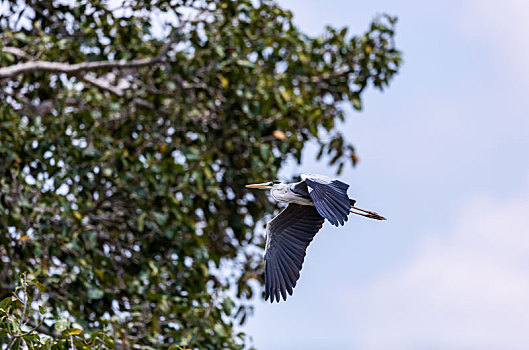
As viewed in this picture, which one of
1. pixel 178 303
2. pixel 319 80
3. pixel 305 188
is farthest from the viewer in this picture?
pixel 319 80

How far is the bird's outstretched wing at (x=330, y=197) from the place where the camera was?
4508mm

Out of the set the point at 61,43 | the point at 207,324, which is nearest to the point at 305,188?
the point at 207,324

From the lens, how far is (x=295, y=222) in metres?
5.45

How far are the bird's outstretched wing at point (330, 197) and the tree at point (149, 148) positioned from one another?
1833mm

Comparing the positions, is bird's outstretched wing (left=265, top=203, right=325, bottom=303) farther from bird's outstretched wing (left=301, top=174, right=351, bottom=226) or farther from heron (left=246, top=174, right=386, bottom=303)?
bird's outstretched wing (left=301, top=174, right=351, bottom=226)

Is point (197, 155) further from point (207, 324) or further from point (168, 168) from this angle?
point (207, 324)

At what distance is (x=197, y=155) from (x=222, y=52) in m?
0.83

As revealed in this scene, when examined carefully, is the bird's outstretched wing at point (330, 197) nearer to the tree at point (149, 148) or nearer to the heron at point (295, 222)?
the heron at point (295, 222)

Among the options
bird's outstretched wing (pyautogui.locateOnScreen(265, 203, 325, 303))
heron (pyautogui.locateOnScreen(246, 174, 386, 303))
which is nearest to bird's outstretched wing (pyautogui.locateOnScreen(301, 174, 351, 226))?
heron (pyautogui.locateOnScreen(246, 174, 386, 303))

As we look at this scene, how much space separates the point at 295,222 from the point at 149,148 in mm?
2077

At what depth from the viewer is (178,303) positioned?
21.7ft

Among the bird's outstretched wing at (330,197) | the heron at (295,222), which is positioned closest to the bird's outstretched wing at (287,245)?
the heron at (295,222)

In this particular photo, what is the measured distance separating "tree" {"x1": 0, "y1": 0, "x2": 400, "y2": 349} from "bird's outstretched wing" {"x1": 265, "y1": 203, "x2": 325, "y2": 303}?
1.20 m

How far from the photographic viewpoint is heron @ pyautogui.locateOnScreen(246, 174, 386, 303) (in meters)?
4.70
